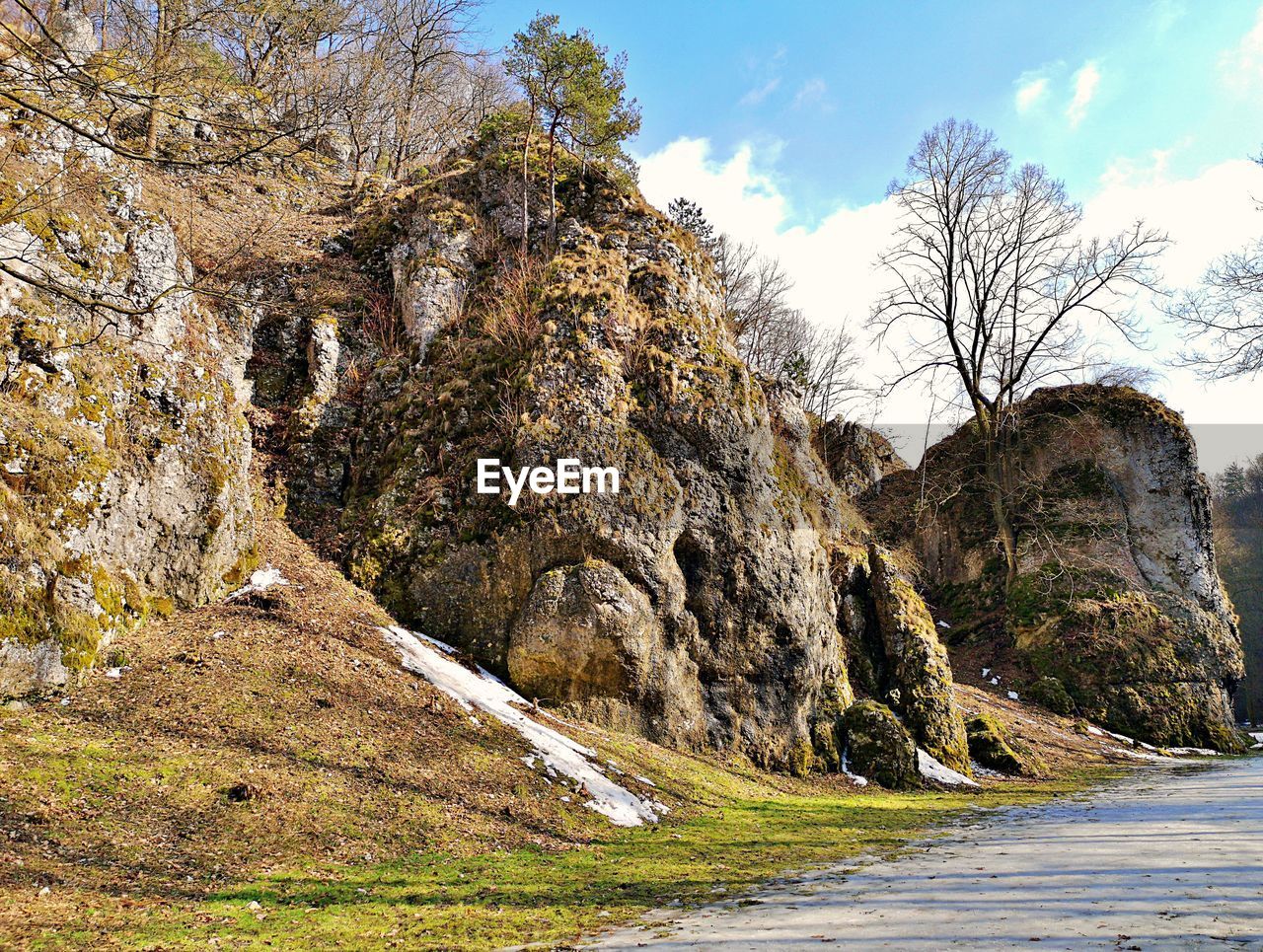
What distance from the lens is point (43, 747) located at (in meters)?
5.56

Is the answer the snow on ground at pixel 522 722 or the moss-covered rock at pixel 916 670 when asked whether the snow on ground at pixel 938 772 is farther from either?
the snow on ground at pixel 522 722

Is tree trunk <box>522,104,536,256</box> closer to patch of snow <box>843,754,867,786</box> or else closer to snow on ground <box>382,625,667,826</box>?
snow on ground <box>382,625,667,826</box>

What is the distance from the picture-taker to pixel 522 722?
9.25 meters

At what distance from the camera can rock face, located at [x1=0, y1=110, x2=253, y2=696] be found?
6785 mm

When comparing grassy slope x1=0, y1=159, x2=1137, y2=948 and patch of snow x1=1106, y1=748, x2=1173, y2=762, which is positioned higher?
grassy slope x1=0, y1=159, x2=1137, y2=948

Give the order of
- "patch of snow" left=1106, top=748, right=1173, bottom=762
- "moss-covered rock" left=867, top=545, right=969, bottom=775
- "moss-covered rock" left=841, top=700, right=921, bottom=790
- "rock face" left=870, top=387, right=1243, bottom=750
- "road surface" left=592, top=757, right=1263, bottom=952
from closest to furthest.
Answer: "road surface" left=592, top=757, right=1263, bottom=952
"moss-covered rock" left=841, top=700, right=921, bottom=790
"moss-covered rock" left=867, top=545, right=969, bottom=775
"patch of snow" left=1106, top=748, right=1173, bottom=762
"rock face" left=870, top=387, right=1243, bottom=750

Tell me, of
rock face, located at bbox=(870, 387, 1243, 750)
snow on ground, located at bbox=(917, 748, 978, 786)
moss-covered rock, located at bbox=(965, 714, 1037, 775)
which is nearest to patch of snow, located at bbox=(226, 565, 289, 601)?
snow on ground, located at bbox=(917, 748, 978, 786)

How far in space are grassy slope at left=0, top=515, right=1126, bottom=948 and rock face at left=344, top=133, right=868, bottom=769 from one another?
5.41 ft

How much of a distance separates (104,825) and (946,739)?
44.1 ft

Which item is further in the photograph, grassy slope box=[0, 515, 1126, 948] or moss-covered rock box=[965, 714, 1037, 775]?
moss-covered rock box=[965, 714, 1037, 775]

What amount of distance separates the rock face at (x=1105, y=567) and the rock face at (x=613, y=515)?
32.2 feet

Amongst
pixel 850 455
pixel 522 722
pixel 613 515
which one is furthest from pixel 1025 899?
pixel 850 455

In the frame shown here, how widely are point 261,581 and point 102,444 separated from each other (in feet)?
8.89

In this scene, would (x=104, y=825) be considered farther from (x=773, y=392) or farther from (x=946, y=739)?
(x=773, y=392)
